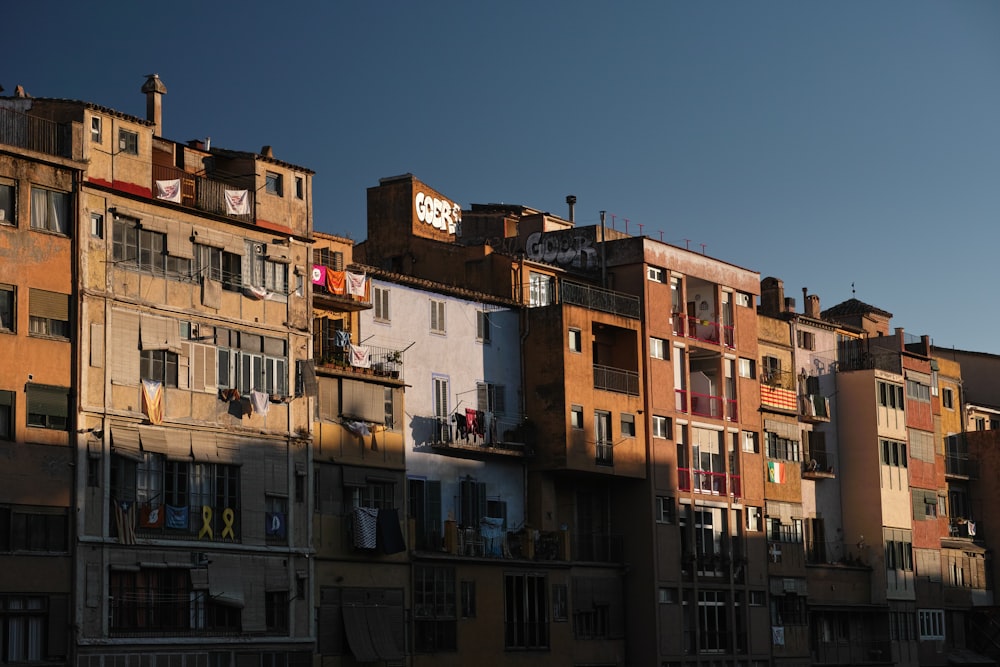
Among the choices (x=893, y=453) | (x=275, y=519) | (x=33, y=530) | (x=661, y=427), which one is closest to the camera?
(x=33, y=530)

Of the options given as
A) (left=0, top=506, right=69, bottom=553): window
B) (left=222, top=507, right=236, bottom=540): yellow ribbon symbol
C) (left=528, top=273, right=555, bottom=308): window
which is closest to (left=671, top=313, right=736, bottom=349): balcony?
(left=528, top=273, right=555, bottom=308): window

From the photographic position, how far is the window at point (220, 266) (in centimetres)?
5011

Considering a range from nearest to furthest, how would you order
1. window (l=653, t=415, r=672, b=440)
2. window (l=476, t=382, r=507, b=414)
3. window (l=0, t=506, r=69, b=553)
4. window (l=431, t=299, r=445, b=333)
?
window (l=0, t=506, r=69, b=553)
window (l=431, t=299, r=445, b=333)
window (l=476, t=382, r=507, b=414)
window (l=653, t=415, r=672, b=440)

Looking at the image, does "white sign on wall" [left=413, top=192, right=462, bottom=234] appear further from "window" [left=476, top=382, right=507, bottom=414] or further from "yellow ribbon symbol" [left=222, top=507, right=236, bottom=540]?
"yellow ribbon symbol" [left=222, top=507, right=236, bottom=540]

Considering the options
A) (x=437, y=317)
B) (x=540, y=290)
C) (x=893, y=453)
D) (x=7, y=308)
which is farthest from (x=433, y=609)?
(x=893, y=453)

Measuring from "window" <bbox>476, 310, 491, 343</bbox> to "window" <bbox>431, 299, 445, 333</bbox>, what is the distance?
190cm

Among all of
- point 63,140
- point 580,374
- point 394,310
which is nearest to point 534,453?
point 580,374

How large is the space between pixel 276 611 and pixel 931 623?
41.9 meters

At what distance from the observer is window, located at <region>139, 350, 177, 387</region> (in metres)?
47.9

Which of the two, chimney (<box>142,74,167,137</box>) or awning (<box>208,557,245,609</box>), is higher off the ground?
chimney (<box>142,74,167,137</box>)

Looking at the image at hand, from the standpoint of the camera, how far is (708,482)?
68.7 metres

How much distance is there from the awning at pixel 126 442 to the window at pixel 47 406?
1503 millimetres

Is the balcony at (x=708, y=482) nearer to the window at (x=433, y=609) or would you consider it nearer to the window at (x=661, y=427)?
the window at (x=661, y=427)

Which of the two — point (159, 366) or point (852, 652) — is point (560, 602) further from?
point (852, 652)
